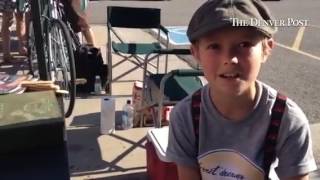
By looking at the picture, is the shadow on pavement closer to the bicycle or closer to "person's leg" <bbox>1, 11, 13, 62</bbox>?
the bicycle

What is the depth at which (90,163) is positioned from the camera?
12.4ft

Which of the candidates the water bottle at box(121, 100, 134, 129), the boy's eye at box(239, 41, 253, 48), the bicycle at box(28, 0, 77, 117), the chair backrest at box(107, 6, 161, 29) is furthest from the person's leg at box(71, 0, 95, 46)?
the boy's eye at box(239, 41, 253, 48)

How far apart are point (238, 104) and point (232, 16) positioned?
327mm

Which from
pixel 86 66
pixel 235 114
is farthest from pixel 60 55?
pixel 235 114

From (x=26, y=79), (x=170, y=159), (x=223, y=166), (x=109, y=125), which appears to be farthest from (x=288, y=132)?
(x=109, y=125)

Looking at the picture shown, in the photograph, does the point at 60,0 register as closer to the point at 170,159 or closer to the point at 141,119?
the point at 141,119

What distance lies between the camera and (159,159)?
3.12 m

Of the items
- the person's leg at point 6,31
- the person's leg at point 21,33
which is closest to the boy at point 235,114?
the person's leg at point 6,31

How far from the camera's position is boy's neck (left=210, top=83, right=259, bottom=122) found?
1713mm

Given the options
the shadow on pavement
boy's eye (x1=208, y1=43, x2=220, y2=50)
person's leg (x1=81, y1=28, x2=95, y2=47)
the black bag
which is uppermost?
boy's eye (x1=208, y1=43, x2=220, y2=50)

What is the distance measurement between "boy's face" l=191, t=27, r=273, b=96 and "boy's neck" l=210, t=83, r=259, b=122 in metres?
0.06

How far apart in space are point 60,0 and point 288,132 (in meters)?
4.55

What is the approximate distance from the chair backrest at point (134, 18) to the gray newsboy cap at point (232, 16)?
4092 millimetres

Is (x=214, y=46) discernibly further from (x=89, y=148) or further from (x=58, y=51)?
(x=58, y=51)
